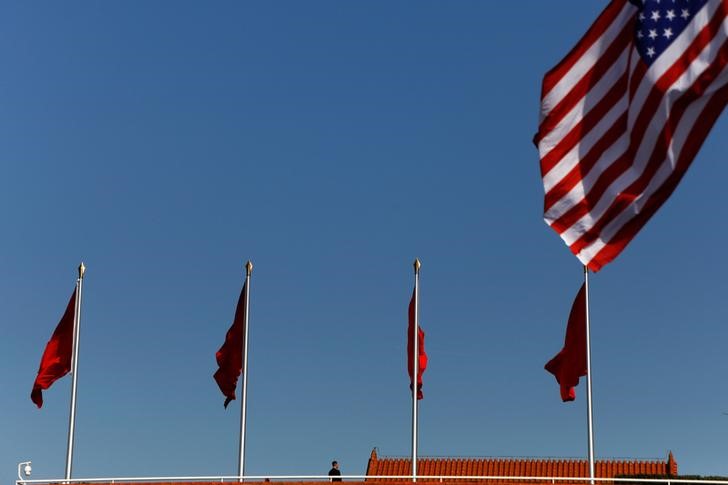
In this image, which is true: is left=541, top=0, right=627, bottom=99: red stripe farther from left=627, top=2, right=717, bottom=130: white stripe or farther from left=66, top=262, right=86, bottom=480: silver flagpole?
left=66, top=262, right=86, bottom=480: silver flagpole

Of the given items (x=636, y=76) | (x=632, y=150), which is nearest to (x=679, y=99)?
(x=636, y=76)

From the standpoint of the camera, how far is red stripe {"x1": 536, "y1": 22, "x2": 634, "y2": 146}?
14148 mm

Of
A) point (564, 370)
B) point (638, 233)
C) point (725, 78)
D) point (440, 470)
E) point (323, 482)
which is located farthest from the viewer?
point (440, 470)

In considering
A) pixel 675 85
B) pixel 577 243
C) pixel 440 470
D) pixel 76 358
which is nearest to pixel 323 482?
pixel 76 358

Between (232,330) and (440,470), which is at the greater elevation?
(232,330)

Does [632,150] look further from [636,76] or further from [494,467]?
[494,467]

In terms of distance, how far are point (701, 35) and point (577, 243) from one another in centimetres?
288

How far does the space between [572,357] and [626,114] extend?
1649 cm

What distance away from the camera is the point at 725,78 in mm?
12961

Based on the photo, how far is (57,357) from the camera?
103 ft

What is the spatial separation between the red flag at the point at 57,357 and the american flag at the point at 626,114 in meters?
19.9

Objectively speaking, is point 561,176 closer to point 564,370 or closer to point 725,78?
point 725,78

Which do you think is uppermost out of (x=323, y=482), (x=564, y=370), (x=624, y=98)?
(x=624, y=98)

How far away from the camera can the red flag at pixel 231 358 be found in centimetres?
3138
